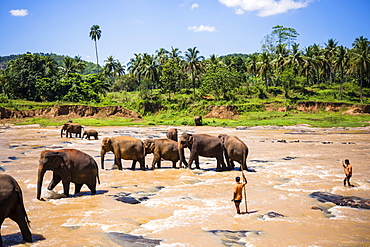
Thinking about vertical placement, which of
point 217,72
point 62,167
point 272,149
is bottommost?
point 272,149

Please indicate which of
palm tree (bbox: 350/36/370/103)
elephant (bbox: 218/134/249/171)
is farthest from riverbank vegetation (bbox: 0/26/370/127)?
elephant (bbox: 218/134/249/171)

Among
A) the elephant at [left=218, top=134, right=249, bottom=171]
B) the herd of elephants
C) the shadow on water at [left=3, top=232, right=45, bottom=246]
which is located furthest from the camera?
the elephant at [left=218, top=134, right=249, bottom=171]

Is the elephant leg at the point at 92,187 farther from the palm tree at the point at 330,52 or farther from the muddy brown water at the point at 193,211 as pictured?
the palm tree at the point at 330,52

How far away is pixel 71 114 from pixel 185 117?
20.6 m

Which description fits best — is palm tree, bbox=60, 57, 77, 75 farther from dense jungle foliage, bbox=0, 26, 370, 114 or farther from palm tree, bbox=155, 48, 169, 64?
palm tree, bbox=155, 48, 169, 64

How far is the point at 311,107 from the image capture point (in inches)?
2532

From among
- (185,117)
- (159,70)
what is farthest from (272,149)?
(159,70)

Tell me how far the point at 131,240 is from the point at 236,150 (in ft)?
31.2

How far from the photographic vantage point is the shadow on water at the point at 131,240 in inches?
283

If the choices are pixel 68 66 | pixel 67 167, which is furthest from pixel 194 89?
pixel 67 167

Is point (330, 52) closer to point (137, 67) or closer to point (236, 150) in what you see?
point (137, 67)

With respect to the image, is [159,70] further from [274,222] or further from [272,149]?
[274,222]

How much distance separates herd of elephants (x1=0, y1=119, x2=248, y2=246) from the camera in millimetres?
6754

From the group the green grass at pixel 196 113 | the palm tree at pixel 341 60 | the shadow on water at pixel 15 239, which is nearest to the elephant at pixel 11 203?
the shadow on water at pixel 15 239
